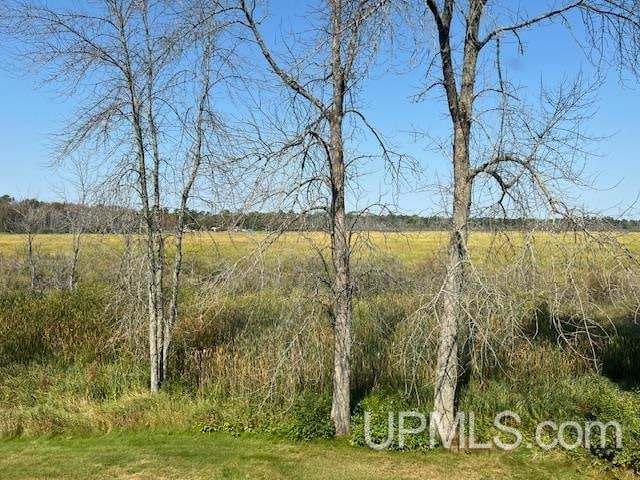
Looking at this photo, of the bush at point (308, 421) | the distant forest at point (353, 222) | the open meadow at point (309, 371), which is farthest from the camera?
the bush at point (308, 421)

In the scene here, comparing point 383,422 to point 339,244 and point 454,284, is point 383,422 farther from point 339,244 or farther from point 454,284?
point 339,244

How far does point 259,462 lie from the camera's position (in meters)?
6.42

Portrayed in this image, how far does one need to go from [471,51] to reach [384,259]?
274 cm

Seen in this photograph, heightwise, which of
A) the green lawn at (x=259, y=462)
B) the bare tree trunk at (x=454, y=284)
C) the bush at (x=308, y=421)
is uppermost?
the bare tree trunk at (x=454, y=284)

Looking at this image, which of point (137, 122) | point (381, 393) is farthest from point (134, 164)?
point (381, 393)

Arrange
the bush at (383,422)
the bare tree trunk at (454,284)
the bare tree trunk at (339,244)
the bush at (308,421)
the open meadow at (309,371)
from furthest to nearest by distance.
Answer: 1. the bush at (308,421)
2. the bush at (383,422)
3. the bare tree trunk at (339,244)
4. the bare tree trunk at (454,284)
5. the open meadow at (309,371)

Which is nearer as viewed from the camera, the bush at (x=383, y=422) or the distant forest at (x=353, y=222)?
the distant forest at (x=353, y=222)

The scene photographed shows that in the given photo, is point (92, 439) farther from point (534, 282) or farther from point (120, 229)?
point (534, 282)

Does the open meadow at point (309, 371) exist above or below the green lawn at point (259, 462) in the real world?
above

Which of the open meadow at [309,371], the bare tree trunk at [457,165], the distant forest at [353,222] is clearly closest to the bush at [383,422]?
the open meadow at [309,371]

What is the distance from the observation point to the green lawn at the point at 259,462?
239 inches

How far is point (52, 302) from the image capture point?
13.9 metres

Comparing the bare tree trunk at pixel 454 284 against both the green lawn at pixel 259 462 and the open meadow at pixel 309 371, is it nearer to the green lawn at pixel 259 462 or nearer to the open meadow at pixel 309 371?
the open meadow at pixel 309 371

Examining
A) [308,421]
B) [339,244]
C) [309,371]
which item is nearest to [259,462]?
[308,421]
